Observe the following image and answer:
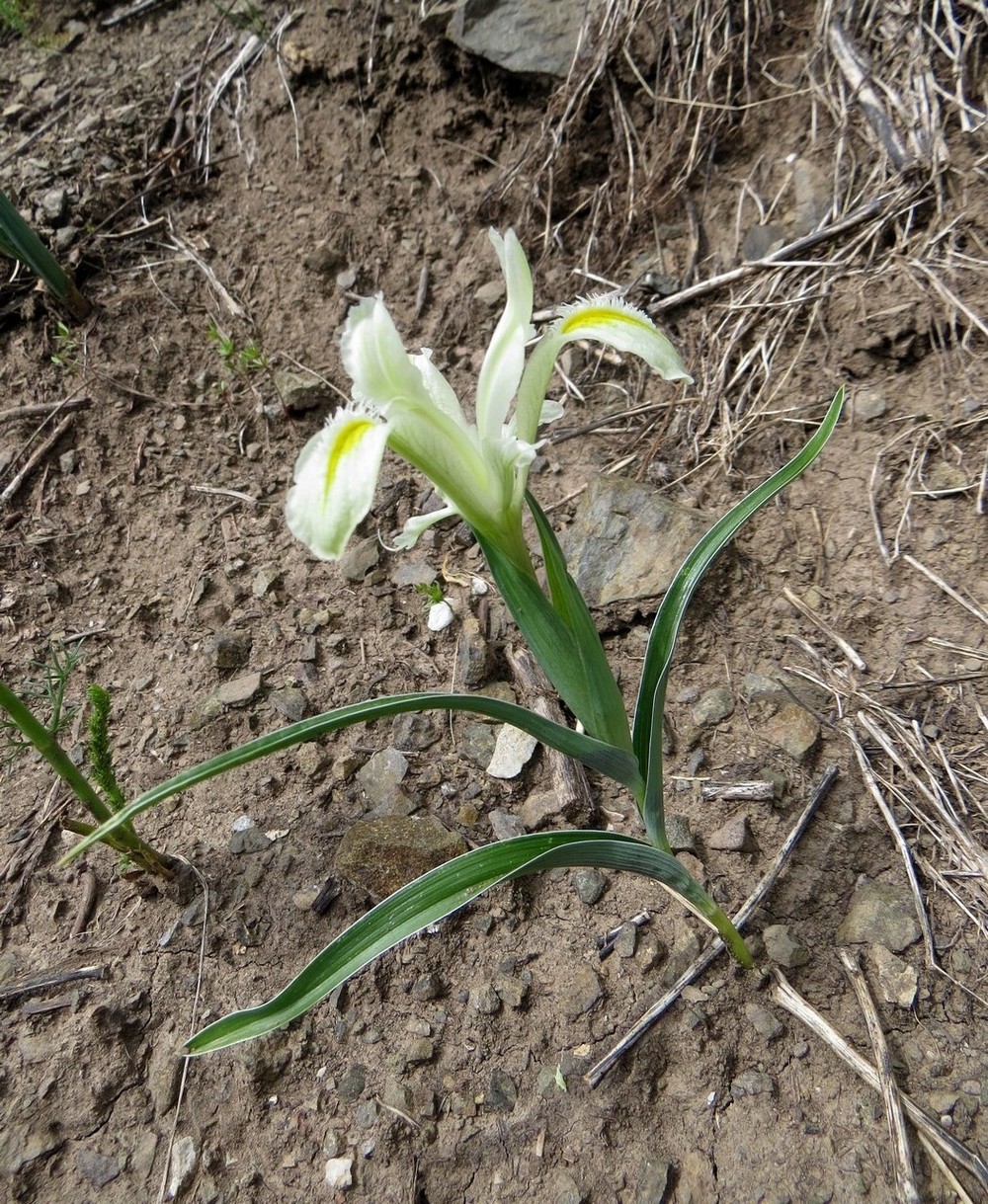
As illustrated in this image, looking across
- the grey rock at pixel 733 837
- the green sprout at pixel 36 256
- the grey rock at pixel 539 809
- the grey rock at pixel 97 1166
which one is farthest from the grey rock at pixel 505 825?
the green sprout at pixel 36 256

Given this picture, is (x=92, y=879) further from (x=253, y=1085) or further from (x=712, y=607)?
(x=712, y=607)

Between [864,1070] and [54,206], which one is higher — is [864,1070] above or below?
below

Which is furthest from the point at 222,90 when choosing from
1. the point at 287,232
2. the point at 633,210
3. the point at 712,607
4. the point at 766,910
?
the point at 766,910

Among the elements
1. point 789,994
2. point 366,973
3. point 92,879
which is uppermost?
point 92,879

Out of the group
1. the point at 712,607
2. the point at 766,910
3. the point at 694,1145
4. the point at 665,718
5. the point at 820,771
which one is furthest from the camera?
the point at 712,607

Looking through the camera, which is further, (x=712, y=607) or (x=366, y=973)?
(x=712, y=607)

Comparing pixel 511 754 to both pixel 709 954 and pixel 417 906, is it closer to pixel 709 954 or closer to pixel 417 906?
pixel 709 954

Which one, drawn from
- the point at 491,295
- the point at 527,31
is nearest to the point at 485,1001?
the point at 491,295
